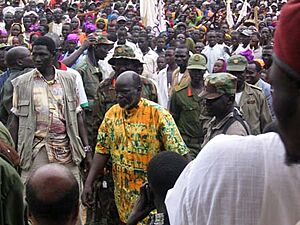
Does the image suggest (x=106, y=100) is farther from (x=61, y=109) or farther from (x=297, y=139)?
(x=297, y=139)

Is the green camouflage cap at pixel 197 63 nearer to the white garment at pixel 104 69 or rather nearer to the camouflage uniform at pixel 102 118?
the camouflage uniform at pixel 102 118

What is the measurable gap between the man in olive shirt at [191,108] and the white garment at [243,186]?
17.5 feet

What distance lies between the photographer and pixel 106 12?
70.6 ft

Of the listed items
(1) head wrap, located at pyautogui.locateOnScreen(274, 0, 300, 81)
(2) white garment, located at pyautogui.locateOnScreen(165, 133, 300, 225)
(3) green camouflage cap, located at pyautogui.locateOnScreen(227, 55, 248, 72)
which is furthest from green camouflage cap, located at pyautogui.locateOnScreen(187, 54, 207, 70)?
(1) head wrap, located at pyautogui.locateOnScreen(274, 0, 300, 81)

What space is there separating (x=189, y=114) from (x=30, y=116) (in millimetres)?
2126

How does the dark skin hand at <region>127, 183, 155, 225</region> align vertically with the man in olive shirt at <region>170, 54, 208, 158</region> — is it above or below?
above

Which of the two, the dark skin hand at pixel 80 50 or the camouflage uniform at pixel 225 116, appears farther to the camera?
the dark skin hand at pixel 80 50

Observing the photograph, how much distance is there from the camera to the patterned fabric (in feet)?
17.5

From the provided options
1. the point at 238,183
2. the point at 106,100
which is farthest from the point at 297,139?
the point at 106,100

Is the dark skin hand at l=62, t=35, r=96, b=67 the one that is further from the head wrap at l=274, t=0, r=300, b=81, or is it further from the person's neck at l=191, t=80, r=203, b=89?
the head wrap at l=274, t=0, r=300, b=81

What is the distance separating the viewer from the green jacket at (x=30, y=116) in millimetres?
5836

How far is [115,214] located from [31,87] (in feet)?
4.72

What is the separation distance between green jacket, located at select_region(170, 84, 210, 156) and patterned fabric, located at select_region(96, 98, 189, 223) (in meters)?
1.66

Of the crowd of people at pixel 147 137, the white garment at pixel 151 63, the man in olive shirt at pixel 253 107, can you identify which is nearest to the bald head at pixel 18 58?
the crowd of people at pixel 147 137
